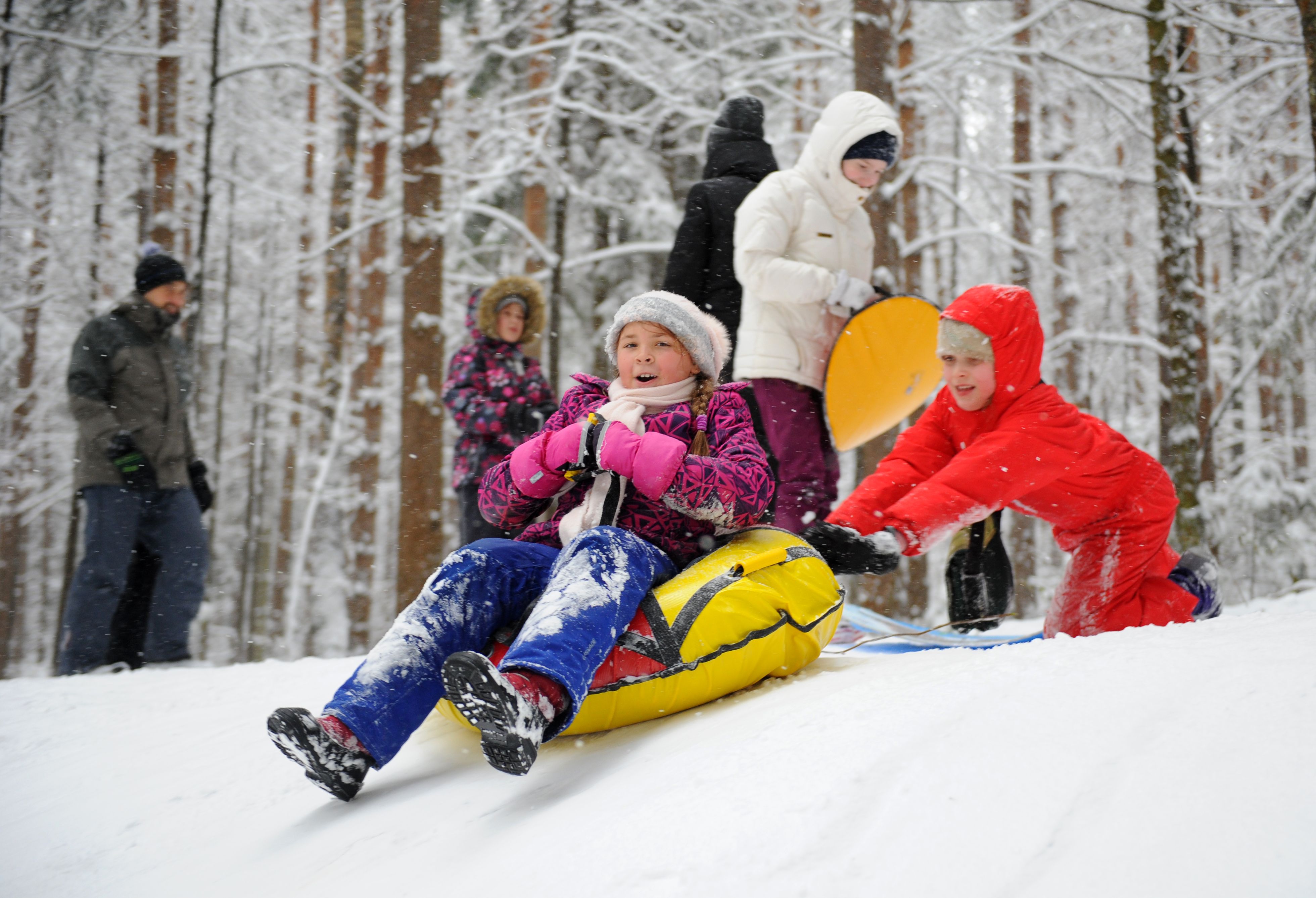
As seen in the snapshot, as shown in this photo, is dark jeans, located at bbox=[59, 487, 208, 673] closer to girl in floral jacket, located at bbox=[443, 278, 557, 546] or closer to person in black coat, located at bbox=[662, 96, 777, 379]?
girl in floral jacket, located at bbox=[443, 278, 557, 546]

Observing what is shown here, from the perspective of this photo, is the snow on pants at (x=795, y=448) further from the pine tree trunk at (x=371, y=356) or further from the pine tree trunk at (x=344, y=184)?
the pine tree trunk at (x=344, y=184)

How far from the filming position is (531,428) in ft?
14.7

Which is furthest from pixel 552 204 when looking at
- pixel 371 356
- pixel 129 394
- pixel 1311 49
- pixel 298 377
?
pixel 298 377

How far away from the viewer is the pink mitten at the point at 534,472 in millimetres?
2254

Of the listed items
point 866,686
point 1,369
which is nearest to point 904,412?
point 866,686

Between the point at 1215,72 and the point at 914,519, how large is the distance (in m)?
4.77

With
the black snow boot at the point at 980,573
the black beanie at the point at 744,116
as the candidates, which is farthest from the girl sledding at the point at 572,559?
the black beanie at the point at 744,116

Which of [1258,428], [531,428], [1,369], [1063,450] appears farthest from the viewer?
[1258,428]

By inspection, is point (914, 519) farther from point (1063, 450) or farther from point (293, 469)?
point (293, 469)

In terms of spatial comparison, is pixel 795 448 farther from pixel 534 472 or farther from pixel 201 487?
pixel 201 487

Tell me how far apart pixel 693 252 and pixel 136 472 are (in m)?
2.69

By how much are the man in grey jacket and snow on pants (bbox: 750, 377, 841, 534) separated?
2682 mm

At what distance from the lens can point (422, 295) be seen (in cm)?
556

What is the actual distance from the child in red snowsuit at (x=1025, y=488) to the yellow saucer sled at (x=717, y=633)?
0.49ft
